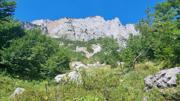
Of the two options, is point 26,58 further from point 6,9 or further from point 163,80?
point 163,80

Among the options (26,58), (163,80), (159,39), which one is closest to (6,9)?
(26,58)

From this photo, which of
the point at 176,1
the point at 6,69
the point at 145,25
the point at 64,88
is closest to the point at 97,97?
the point at 64,88

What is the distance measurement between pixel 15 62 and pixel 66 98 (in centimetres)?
2613

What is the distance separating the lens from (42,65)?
4022 cm

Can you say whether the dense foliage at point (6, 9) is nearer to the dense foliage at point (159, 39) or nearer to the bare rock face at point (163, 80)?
the dense foliage at point (159, 39)

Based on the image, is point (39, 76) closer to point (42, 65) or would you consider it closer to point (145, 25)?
point (42, 65)

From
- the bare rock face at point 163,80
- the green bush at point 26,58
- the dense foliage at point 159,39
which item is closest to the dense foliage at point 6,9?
the green bush at point 26,58

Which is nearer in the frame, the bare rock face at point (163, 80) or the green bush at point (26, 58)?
the bare rock face at point (163, 80)

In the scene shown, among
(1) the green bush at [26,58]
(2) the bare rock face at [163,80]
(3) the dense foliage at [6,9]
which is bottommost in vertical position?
(2) the bare rock face at [163,80]

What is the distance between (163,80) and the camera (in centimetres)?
1872

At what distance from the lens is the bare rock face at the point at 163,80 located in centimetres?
1834

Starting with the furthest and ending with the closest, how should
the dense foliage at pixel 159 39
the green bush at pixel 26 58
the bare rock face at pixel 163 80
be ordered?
the green bush at pixel 26 58
the dense foliage at pixel 159 39
the bare rock face at pixel 163 80

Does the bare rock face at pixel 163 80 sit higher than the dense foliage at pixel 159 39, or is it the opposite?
the dense foliage at pixel 159 39

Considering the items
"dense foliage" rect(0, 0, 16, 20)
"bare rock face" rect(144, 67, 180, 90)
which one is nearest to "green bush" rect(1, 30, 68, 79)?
"dense foliage" rect(0, 0, 16, 20)
